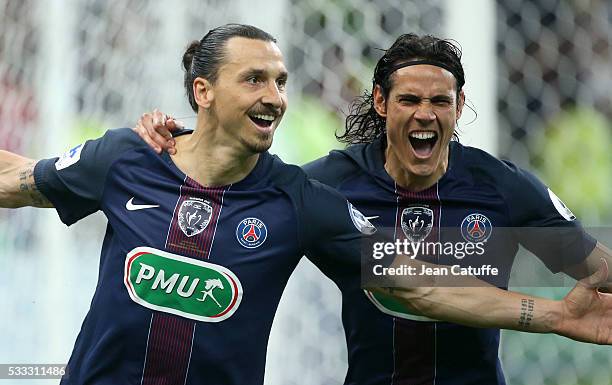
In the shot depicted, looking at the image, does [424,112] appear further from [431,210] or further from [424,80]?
[431,210]

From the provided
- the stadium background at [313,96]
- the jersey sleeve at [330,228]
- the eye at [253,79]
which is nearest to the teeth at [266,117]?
the eye at [253,79]

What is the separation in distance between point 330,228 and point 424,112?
0.59 meters

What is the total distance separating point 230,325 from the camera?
3.36 metres

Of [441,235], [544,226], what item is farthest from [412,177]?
[544,226]

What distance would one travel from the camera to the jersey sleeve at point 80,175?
344cm

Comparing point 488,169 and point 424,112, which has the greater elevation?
point 424,112

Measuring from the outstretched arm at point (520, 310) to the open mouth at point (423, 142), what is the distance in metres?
0.45

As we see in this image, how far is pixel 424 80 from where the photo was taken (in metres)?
3.82

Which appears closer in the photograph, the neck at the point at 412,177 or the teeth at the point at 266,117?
the teeth at the point at 266,117

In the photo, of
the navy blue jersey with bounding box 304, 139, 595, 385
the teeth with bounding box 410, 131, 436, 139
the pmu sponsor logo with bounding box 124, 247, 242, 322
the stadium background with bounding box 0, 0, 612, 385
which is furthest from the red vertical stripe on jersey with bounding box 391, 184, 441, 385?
the stadium background with bounding box 0, 0, 612, 385

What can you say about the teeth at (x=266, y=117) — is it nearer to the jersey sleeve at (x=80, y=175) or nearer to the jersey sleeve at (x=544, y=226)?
the jersey sleeve at (x=80, y=175)

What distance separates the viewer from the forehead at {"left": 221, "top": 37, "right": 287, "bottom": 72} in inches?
137

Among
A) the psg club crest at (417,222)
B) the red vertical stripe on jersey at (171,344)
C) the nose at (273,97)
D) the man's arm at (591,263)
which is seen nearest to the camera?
the red vertical stripe on jersey at (171,344)

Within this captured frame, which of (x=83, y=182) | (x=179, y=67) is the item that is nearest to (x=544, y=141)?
(x=179, y=67)
